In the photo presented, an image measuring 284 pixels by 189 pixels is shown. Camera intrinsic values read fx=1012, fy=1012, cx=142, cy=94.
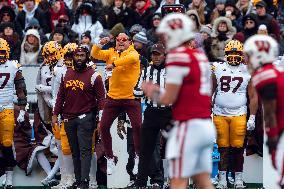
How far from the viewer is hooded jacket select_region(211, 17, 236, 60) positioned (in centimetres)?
1552

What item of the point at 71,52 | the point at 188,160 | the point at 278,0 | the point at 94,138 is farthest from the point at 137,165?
the point at 278,0

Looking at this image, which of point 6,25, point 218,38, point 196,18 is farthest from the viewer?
point 6,25

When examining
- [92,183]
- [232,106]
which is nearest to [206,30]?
[232,106]

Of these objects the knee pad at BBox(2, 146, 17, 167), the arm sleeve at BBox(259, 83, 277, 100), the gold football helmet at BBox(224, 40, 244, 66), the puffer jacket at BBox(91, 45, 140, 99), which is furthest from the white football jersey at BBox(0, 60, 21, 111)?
the arm sleeve at BBox(259, 83, 277, 100)

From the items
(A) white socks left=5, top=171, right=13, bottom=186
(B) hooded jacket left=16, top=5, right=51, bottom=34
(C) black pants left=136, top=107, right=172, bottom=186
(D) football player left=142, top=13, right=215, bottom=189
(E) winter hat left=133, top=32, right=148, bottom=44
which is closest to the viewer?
(D) football player left=142, top=13, right=215, bottom=189

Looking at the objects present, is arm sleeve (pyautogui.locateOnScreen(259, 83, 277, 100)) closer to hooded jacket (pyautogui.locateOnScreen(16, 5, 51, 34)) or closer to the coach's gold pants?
the coach's gold pants

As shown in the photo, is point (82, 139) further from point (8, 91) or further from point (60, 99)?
point (8, 91)

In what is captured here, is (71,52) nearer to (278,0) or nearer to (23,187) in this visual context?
(23,187)

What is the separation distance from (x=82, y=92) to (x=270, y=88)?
4562mm

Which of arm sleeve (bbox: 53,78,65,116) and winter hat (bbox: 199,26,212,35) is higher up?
winter hat (bbox: 199,26,212,35)

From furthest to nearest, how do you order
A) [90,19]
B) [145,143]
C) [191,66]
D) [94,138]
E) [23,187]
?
[90,19] → [23,187] → [94,138] → [145,143] → [191,66]

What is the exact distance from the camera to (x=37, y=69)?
1457 centimetres

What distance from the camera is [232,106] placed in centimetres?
1337

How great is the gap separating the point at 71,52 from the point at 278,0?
5769 mm
